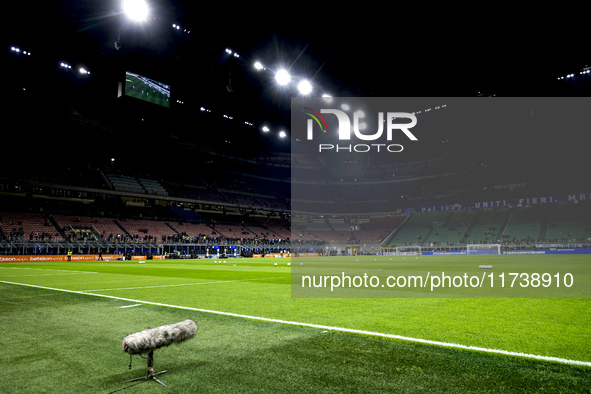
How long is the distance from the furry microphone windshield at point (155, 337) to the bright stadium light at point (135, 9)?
21679mm

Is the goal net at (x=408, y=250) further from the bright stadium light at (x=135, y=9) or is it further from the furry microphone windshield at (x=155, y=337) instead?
the furry microphone windshield at (x=155, y=337)

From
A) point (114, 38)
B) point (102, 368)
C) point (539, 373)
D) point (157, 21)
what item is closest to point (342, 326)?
point (539, 373)

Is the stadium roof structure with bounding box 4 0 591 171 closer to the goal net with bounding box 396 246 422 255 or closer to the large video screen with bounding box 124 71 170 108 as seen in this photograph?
the large video screen with bounding box 124 71 170 108

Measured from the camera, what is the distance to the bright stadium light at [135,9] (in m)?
20.1

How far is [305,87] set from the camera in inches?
1148

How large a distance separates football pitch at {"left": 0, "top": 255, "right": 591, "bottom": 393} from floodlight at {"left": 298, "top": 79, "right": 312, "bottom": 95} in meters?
23.6

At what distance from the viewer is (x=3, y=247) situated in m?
32.9

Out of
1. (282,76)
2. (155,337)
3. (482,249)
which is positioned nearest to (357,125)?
(155,337)

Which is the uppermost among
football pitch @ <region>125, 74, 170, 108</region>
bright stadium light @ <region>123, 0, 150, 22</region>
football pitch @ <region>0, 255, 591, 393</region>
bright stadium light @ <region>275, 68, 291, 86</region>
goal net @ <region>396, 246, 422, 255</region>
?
bright stadium light @ <region>123, 0, 150, 22</region>

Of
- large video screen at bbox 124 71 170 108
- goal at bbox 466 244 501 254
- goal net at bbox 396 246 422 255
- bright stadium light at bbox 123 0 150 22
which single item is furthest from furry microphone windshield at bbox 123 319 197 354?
goal net at bbox 396 246 422 255

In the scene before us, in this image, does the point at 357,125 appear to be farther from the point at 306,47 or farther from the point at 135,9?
the point at 135,9

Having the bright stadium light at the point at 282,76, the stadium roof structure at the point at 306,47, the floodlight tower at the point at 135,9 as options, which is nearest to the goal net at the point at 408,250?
the stadium roof structure at the point at 306,47

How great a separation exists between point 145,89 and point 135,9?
983 centimetres

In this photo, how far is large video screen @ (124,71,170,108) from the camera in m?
28.2
